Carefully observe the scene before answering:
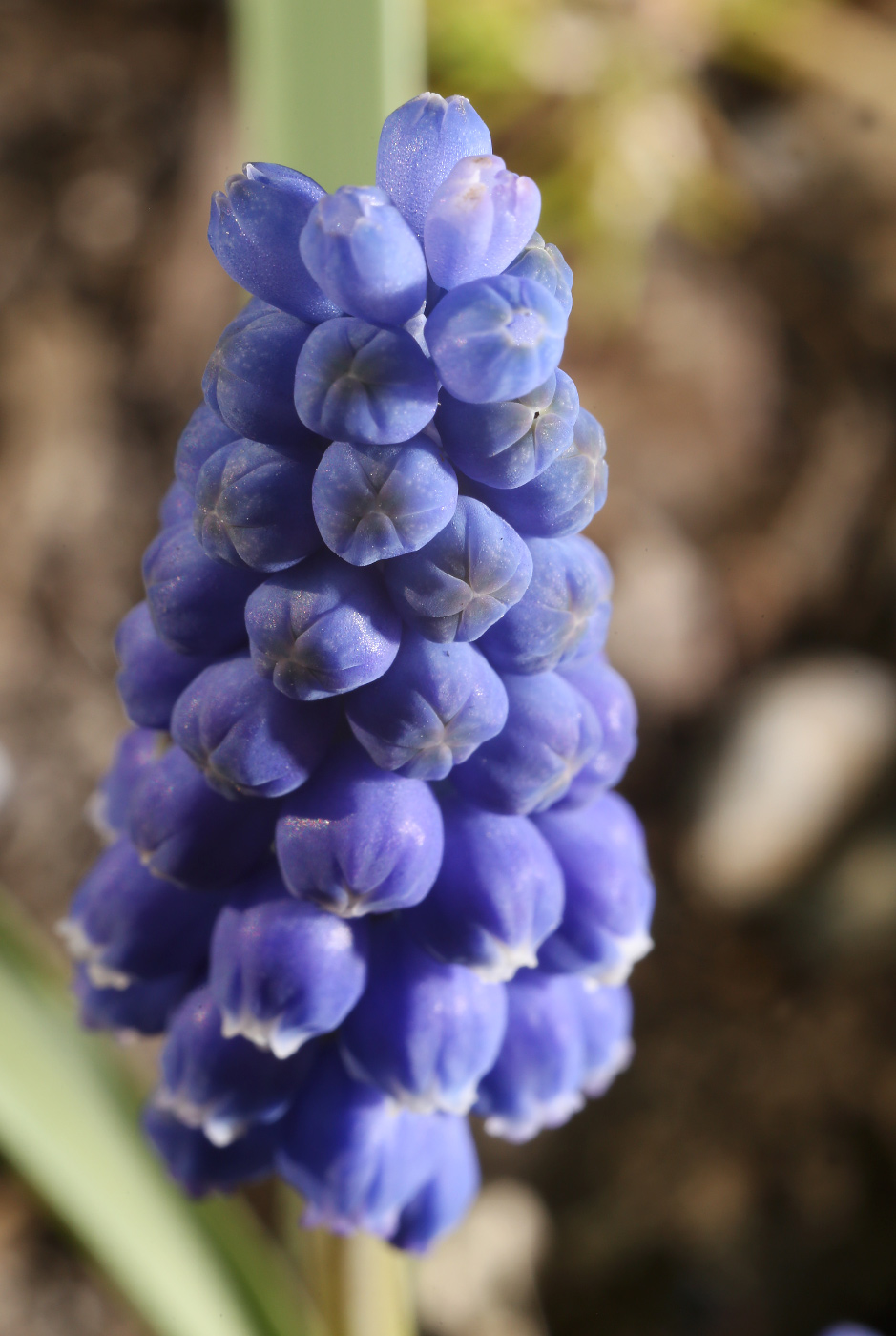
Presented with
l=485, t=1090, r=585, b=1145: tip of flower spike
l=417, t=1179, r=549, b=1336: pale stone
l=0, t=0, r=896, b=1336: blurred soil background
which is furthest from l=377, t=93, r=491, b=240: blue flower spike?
l=417, t=1179, r=549, b=1336: pale stone

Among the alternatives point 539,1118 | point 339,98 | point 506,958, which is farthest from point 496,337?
point 539,1118

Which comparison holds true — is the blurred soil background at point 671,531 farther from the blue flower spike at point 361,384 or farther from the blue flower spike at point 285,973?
the blue flower spike at point 361,384

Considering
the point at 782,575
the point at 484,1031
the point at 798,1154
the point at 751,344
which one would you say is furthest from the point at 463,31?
the point at 798,1154

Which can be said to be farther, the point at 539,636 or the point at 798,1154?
the point at 798,1154

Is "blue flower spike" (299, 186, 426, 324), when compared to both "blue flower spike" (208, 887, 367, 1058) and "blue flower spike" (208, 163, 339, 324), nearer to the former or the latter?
"blue flower spike" (208, 163, 339, 324)

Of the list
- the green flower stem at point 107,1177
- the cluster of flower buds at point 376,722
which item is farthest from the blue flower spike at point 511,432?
the green flower stem at point 107,1177

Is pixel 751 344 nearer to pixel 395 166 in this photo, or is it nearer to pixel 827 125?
pixel 827 125
